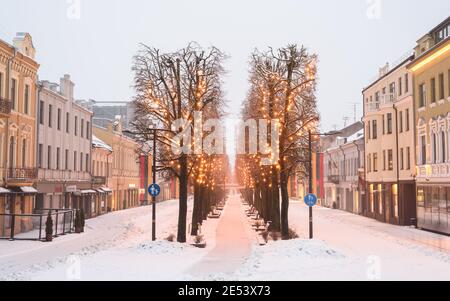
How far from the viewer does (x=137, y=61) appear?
89.0 feet

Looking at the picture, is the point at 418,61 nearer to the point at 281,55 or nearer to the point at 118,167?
the point at 281,55

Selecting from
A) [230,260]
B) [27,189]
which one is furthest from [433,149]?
[27,189]

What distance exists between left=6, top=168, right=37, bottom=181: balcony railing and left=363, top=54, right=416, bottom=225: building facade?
25.0m

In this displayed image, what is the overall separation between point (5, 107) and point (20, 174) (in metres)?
4.47

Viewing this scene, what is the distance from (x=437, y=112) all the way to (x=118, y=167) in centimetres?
4101

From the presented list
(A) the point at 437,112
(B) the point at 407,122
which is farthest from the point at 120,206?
(A) the point at 437,112

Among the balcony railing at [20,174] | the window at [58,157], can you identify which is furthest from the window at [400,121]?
the balcony railing at [20,174]

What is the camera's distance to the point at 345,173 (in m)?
68.3

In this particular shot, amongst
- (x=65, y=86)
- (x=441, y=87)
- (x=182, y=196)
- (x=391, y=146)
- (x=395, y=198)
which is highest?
(x=65, y=86)

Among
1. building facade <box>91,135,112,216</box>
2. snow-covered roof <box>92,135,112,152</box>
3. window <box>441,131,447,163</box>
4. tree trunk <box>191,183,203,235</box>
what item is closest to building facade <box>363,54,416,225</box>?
window <box>441,131,447,163</box>

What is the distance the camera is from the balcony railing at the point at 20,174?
33.1 m

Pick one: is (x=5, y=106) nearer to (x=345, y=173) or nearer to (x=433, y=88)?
(x=433, y=88)

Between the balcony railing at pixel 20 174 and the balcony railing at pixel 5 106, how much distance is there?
3.61 m
